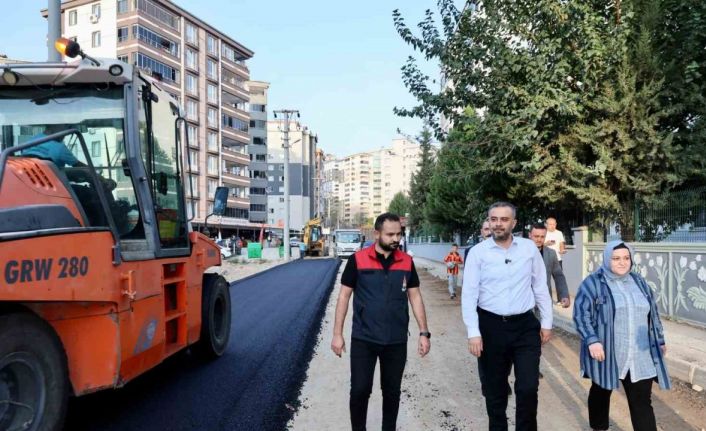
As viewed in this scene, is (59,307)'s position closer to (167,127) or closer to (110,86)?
(110,86)

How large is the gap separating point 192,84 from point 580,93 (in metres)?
57.9

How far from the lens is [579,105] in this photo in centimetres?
1195

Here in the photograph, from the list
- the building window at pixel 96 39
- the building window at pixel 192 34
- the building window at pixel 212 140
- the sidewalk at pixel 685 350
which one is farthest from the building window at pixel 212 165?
the sidewalk at pixel 685 350

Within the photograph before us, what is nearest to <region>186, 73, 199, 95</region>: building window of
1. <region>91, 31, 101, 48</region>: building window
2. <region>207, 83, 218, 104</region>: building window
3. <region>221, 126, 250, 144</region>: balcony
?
<region>207, 83, 218, 104</region>: building window

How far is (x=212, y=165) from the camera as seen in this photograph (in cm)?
6762

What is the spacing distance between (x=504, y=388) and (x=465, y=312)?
23.4 inches

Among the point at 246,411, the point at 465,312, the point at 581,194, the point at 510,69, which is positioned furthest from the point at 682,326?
the point at 246,411

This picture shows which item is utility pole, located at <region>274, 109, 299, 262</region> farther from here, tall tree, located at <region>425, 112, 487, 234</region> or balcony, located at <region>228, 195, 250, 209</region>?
balcony, located at <region>228, 195, 250, 209</region>

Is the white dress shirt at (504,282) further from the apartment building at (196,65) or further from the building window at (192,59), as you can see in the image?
the building window at (192,59)

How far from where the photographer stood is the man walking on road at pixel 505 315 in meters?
4.12

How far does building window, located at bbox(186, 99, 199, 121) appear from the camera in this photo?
207 ft

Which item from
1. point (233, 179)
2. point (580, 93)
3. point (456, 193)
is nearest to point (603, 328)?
point (580, 93)

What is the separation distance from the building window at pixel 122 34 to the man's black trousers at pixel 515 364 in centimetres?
6015

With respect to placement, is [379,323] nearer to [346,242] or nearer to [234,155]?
[346,242]
